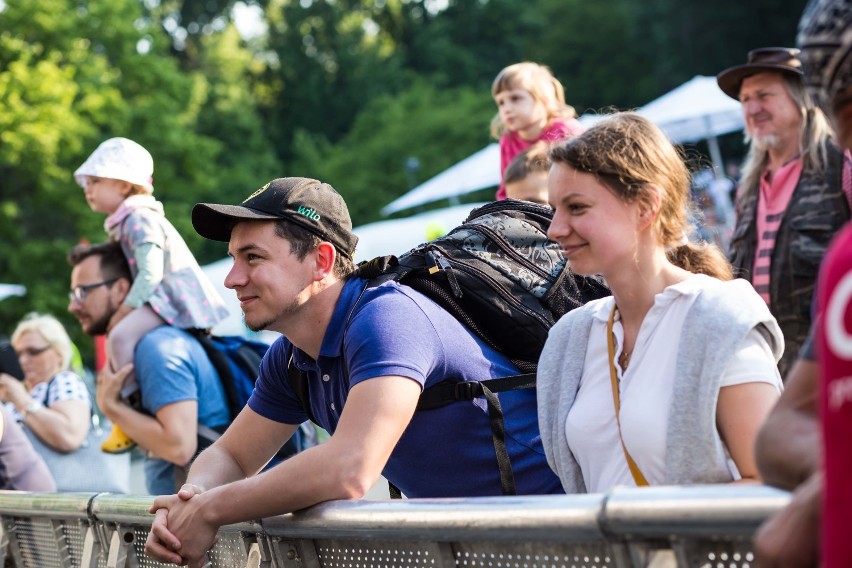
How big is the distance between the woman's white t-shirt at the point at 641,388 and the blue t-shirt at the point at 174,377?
9.42 ft

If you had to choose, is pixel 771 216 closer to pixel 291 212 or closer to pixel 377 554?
pixel 291 212

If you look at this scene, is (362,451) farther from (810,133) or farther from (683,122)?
(683,122)

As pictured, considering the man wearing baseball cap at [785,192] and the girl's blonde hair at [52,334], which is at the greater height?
the man wearing baseball cap at [785,192]

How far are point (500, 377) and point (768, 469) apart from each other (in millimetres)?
1849

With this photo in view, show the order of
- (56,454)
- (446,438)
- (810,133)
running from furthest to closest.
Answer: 1. (56,454)
2. (810,133)
3. (446,438)

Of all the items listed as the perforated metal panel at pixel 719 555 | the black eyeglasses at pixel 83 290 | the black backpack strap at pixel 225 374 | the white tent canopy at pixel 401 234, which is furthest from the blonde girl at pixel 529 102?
the white tent canopy at pixel 401 234

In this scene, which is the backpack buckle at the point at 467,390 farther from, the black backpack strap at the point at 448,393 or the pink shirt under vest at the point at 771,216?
the pink shirt under vest at the point at 771,216

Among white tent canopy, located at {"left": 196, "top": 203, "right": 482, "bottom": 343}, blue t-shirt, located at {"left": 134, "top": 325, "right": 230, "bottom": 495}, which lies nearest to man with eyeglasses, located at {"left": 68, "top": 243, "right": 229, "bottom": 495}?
blue t-shirt, located at {"left": 134, "top": 325, "right": 230, "bottom": 495}

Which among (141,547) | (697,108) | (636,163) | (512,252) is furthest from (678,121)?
(636,163)

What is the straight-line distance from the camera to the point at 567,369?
3.32 metres

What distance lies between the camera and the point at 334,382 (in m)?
3.74

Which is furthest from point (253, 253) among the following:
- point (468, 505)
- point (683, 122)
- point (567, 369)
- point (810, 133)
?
point (683, 122)

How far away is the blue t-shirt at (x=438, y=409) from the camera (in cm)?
351

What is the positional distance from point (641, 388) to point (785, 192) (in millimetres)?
2591
